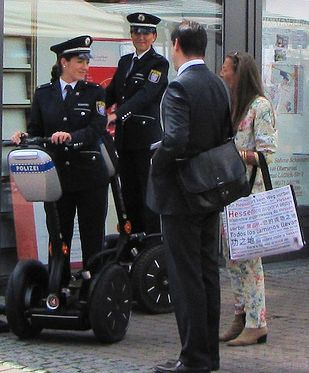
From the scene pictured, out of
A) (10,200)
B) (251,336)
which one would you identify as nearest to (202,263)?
(251,336)

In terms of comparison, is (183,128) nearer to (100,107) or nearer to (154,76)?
(100,107)

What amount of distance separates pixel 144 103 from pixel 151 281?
49.4 inches

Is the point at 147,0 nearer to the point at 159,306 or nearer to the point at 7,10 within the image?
the point at 7,10

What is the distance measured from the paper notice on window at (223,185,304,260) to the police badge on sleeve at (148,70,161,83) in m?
1.52

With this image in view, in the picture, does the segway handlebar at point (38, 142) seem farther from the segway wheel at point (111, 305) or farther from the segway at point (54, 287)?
the segway wheel at point (111, 305)

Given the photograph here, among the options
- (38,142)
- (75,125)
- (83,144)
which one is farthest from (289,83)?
(38,142)

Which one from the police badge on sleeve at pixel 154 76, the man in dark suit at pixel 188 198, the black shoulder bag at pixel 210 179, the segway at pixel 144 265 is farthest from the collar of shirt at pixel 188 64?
the police badge on sleeve at pixel 154 76

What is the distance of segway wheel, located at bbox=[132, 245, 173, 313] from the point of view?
7324 millimetres

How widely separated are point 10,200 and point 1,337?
1748mm

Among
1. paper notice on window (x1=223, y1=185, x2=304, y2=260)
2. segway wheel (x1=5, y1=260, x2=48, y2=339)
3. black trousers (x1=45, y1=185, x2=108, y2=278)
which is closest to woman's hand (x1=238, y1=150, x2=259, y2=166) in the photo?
paper notice on window (x1=223, y1=185, x2=304, y2=260)

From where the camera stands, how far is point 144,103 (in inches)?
294

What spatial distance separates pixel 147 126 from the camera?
7602 millimetres

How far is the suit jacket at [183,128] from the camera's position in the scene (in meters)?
5.44

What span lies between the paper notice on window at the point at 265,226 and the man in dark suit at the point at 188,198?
68 cm
